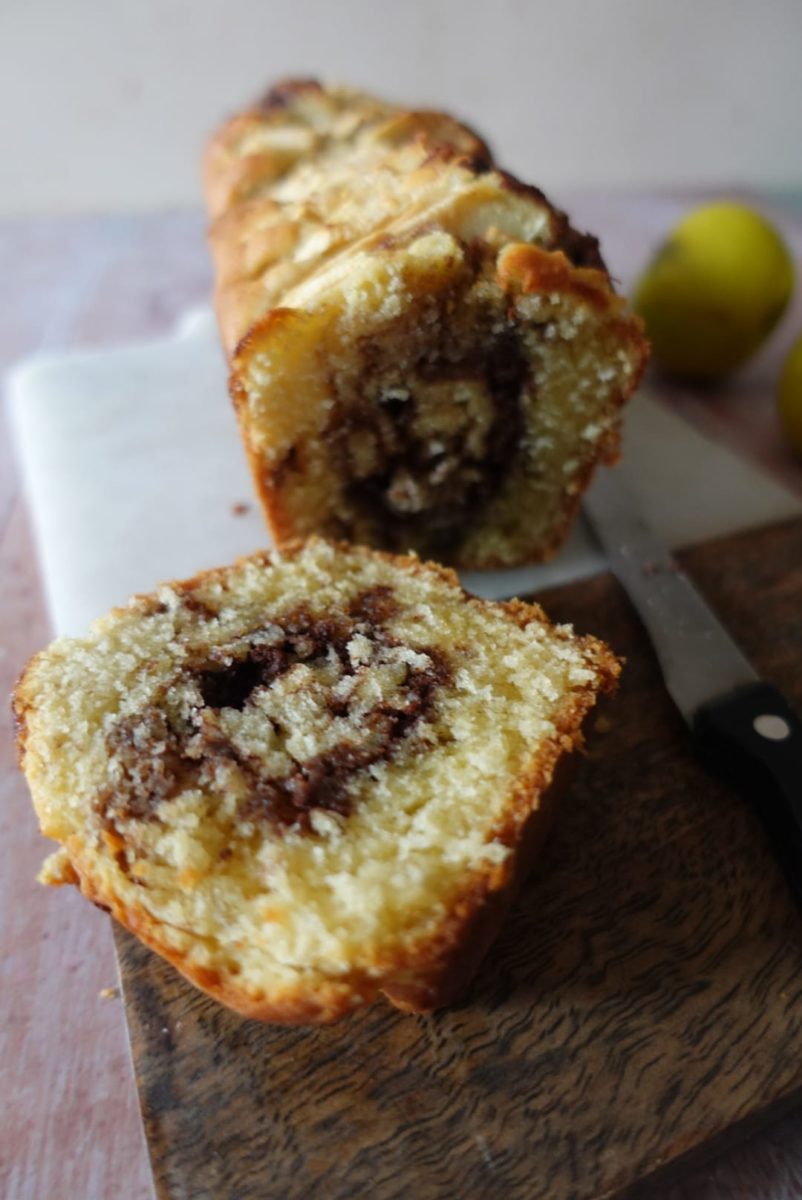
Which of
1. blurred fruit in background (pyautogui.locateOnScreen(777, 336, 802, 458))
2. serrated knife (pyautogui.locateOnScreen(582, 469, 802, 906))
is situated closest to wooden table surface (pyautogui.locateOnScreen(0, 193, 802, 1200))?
blurred fruit in background (pyautogui.locateOnScreen(777, 336, 802, 458))

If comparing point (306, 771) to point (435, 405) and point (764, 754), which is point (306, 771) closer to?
point (764, 754)

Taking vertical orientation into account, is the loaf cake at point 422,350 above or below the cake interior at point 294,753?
above

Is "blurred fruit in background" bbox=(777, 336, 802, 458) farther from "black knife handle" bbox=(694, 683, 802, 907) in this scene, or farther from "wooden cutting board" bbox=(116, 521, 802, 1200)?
"wooden cutting board" bbox=(116, 521, 802, 1200)

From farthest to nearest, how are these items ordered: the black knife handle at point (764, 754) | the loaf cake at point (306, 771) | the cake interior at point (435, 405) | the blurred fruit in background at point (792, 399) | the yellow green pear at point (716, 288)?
the yellow green pear at point (716, 288), the blurred fruit in background at point (792, 399), the cake interior at point (435, 405), the black knife handle at point (764, 754), the loaf cake at point (306, 771)

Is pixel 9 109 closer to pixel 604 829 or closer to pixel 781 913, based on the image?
pixel 604 829

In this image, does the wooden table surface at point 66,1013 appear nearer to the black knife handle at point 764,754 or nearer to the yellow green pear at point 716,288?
the yellow green pear at point 716,288

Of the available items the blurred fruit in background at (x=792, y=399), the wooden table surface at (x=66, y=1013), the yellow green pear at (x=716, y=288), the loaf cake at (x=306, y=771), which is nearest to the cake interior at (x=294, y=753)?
the loaf cake at (x=306, y=771)

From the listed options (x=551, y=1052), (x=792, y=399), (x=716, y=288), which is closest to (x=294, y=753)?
(x=551, y=1052)
